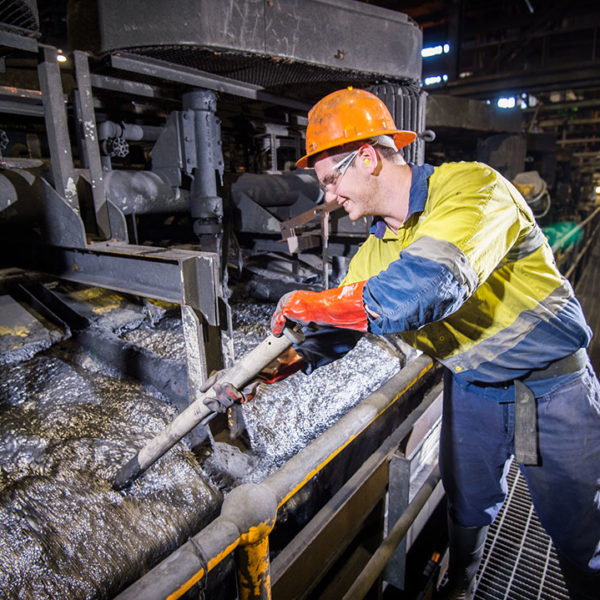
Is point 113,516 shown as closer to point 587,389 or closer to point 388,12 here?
point 587,389

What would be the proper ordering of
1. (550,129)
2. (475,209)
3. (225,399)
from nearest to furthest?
(475,209) < (225,399) < (550,129)

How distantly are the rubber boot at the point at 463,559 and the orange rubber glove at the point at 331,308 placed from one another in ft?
4.72

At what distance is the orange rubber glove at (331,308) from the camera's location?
1115 millimetres

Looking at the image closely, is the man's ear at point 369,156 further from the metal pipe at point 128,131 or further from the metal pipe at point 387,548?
the metal pipe at point 128,131

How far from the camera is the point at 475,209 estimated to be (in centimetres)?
104

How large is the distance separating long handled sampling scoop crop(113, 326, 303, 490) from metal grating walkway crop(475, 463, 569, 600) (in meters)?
1.82

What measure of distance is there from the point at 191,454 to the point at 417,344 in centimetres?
120

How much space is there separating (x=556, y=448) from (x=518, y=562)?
118 centimetres

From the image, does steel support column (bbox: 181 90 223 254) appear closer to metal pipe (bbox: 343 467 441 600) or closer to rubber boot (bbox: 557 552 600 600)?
metal pipe (bbox: 343 467 441 600)

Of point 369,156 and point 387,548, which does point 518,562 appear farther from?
point 369,156

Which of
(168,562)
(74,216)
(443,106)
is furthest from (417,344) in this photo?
(443,106)

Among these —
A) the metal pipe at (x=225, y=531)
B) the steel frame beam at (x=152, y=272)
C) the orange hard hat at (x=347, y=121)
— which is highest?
the orange hard hat at (x=347, y=121)

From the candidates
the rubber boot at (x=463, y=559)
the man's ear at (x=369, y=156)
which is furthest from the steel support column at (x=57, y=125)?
the rubber boot at (x=463, y=559)

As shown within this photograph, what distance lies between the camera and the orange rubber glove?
3.66 ft
